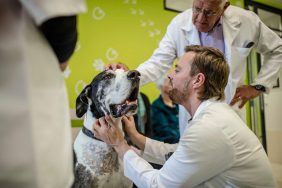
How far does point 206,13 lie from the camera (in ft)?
6.46

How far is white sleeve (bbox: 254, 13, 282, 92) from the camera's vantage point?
2.21 m

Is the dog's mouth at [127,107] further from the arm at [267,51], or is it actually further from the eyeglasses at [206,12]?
the arm at [267,51]

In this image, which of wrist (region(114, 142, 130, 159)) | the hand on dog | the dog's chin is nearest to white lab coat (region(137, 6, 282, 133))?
the hand on dog

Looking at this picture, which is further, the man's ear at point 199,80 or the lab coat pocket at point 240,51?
the lab coat pocket at point 240,51

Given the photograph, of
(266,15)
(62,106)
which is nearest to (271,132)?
(266,15)

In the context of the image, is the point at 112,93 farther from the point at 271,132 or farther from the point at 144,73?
the point at 271,132

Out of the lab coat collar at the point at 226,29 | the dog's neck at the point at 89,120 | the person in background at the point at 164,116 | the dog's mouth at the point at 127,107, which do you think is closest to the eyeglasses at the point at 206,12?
the lab coat collar at the point at 226,29

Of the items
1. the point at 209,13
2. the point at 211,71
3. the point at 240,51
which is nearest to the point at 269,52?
the point at 240,51

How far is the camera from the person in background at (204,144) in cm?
124

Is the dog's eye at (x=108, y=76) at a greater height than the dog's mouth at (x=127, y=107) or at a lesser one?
greater

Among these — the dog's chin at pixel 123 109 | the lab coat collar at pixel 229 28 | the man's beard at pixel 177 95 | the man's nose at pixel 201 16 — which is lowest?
the dog's chin at pixel 123 109

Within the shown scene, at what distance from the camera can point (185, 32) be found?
2176mm

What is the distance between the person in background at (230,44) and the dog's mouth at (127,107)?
1.77 feet

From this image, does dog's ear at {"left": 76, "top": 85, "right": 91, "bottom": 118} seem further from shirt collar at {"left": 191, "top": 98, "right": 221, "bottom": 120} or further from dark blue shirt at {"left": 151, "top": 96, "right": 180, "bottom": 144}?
dark blue shirt at {"left": 151, "top": 96, "right": 180, "bottom": 144}
